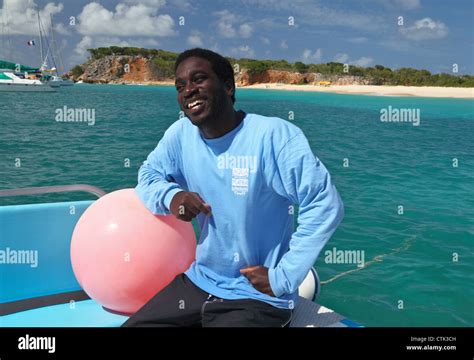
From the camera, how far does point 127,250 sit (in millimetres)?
2426

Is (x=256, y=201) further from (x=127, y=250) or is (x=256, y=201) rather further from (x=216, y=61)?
(x=127, y=250)

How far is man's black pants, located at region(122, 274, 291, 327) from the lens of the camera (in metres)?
2.03

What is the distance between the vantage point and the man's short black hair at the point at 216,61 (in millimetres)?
2121

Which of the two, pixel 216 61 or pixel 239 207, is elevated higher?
pixel 216 61

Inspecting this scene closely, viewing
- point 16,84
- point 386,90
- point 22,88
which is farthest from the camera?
point 386,90

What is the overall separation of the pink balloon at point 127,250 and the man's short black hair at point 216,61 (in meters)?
0.70

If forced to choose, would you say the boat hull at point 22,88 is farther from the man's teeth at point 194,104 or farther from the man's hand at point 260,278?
the man's hand at point 260,278

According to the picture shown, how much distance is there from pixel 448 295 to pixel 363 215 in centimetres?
307

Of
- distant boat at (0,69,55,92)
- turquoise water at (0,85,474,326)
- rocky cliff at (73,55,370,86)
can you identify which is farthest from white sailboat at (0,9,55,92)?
turquoise water at (0,85,474,326)

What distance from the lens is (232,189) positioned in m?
2.09

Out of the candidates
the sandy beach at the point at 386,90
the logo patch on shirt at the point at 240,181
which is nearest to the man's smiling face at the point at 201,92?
the logo patch on shirt at the point at 240,181

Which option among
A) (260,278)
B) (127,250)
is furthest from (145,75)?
(260,278)

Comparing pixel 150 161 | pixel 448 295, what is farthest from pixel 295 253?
pixel 448 295

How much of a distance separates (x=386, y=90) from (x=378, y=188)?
57.5 meters
